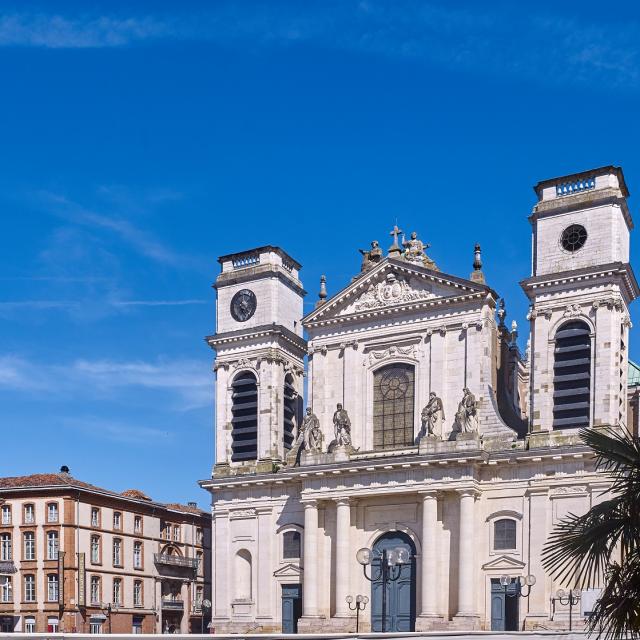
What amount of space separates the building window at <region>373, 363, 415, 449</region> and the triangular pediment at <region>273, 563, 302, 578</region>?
24.2ft

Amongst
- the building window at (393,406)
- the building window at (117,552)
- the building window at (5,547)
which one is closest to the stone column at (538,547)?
the building window at (393,406)

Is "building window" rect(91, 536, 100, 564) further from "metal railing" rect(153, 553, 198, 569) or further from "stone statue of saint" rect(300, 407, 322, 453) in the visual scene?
"stone statue of saint" rect(300, 407, 322, 453)

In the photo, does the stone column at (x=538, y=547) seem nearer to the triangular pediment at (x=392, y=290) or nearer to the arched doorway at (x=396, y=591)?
the arched doorway at (x=396, y=591)

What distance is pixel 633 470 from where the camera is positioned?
1570 cm

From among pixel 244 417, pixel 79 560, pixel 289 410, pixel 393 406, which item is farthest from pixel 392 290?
pixel 79 560

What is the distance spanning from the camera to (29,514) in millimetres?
61156

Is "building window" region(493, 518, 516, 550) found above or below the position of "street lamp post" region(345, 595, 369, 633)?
above

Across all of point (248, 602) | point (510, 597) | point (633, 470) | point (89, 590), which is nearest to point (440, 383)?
point (510, 597)

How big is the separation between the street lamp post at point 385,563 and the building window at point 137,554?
2090cm

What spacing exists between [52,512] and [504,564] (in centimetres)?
2757

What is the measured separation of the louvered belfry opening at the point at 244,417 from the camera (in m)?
55.8

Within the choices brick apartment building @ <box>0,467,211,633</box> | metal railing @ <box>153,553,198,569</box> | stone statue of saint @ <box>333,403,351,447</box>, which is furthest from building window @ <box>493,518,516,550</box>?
metal railing @ <box>153,553,198,569</box>

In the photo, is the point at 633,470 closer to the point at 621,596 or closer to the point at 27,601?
the point at 621,596

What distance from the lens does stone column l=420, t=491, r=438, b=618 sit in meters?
47.1
